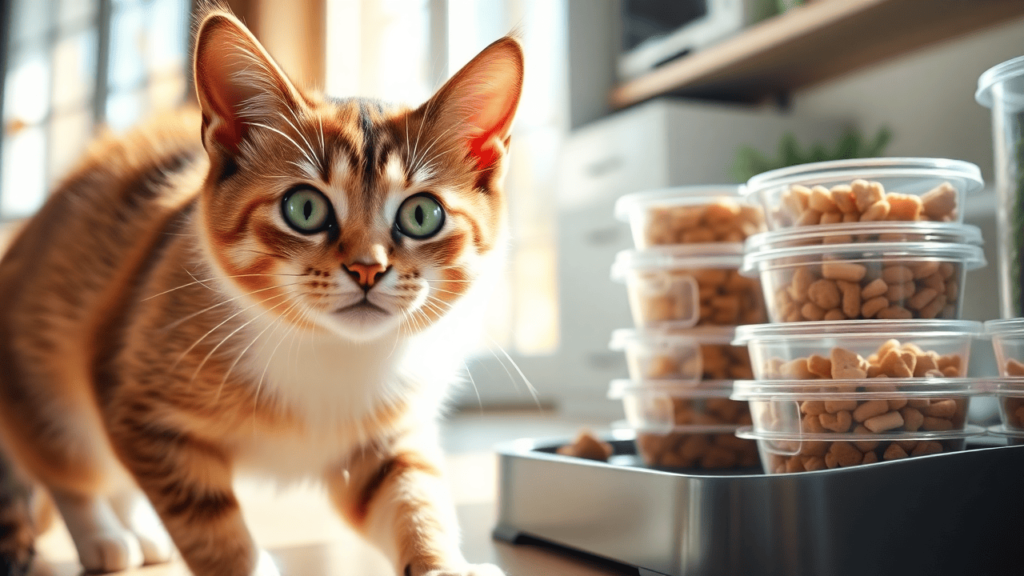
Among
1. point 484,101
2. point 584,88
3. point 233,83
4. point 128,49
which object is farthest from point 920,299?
point 128,49

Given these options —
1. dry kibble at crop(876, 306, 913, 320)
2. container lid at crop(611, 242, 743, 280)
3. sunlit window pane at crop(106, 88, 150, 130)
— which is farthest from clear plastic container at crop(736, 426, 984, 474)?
sunlit window pane at crop(106, 88, 150, 130)

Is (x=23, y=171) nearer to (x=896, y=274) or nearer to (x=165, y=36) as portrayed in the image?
(x=165, y=36)

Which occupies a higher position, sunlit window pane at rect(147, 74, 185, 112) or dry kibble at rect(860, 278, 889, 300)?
sunlit window pane at rect(147, 74, 185, 112)

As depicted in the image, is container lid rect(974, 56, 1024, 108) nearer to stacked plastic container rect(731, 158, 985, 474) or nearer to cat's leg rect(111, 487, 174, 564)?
stacked plastic container rect(731, 158, 985, 474)

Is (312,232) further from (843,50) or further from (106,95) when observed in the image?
(106,95)

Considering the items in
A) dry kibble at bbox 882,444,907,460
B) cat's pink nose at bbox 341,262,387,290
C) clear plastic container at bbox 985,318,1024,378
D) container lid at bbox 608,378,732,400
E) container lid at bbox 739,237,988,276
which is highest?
container lid at bbox 739,237,988,276

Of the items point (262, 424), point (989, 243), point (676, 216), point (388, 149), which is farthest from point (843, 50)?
point (262, 424)

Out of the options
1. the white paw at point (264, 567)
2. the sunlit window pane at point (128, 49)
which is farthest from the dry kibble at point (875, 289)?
the sunlit window pane at point (128, 49)
